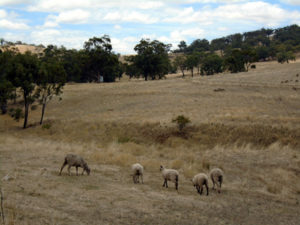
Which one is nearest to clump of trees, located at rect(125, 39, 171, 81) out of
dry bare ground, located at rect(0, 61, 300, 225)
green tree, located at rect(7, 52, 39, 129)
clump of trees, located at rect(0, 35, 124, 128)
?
clump of trees, located at rect(0, 35, 124, 128)

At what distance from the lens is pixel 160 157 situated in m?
24.0

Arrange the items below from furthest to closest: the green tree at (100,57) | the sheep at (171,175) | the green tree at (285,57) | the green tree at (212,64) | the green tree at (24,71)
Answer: the green tree at (285,57) → the green tree at (212,64) → the green tree at (100,57) → the green tree at (24,71) → the sheep at (171,175)

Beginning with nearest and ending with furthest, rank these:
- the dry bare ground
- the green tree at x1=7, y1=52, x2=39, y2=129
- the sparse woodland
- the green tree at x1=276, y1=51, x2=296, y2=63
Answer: the dry bare ground < the sparse woodland < the green tree at x1=7, y1=52, x2=39, y2=129 < the green tree at x1=276, y1=51, x2=296, y2=63

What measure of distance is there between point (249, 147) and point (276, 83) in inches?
1332

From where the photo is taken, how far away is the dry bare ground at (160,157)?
453 inches

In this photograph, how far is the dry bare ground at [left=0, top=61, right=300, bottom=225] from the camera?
1150cm

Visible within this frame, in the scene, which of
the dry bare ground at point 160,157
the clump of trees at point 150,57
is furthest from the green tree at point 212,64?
the dry bare ground at point 160,157

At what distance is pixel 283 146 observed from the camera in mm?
24922

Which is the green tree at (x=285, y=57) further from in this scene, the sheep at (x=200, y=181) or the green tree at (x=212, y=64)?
the sheep at (x=200, y=181)

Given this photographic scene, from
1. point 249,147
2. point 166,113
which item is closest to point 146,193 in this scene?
point 249,147

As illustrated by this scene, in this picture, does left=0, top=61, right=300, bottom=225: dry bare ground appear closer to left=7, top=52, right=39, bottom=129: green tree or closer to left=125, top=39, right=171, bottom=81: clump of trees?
left=7, top=52, right=39, bottom=129: green tree

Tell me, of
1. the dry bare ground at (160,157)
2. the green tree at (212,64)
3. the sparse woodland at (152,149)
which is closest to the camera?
the dry bare ground at (160,157)

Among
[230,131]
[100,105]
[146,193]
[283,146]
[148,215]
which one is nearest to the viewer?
[148,215]

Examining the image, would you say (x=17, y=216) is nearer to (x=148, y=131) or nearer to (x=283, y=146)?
(x=283, y=146)
